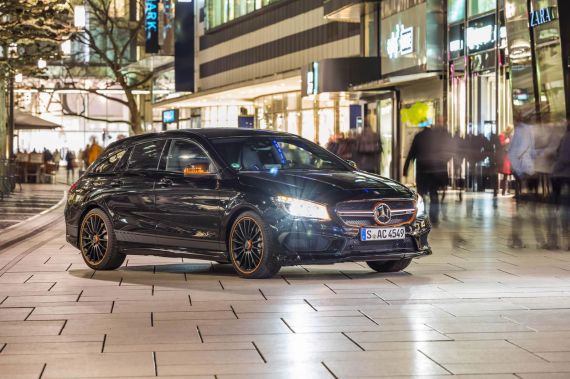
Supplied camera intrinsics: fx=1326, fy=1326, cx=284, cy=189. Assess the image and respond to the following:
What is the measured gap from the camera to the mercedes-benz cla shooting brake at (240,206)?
11820mm

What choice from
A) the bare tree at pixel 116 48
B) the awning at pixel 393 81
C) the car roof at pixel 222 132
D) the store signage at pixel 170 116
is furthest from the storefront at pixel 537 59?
the store signage at pixel 170 116

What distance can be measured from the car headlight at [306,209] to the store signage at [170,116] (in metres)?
72.9

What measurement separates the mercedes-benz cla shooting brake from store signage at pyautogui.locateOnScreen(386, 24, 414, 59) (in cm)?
2510

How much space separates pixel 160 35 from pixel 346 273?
2427 inches

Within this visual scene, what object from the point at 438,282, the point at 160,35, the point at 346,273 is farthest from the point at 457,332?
the point at 160,35

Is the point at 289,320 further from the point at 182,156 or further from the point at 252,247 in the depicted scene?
the point at 182,156

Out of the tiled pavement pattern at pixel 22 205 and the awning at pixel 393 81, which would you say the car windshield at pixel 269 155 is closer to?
the tiled pavement pattern at pixel 22 205

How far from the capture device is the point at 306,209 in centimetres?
1179

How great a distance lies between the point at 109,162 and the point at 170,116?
71481 millimetres

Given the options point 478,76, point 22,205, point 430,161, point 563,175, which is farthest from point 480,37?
point 563,175

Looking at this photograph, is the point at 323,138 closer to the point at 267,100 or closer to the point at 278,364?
the point at 267,100

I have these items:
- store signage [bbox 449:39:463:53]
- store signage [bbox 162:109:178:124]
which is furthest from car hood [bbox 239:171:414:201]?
store signage [bbox 162:109:178:124]

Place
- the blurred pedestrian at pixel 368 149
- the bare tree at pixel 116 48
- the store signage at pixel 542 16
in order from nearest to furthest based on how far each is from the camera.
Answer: the store signage at pixel 542 16
the blurred pedestrian at pixel 368 149
the bare tree at pixel 116 48

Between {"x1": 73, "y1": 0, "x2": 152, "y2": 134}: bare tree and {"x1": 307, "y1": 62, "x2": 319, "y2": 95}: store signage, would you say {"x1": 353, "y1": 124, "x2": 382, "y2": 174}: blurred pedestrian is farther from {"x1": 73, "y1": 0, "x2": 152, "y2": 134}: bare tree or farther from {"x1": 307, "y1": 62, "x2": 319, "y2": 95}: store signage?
{"x1": 307, "y1": 62, "x2": 319, "y2": 95}: store signage
